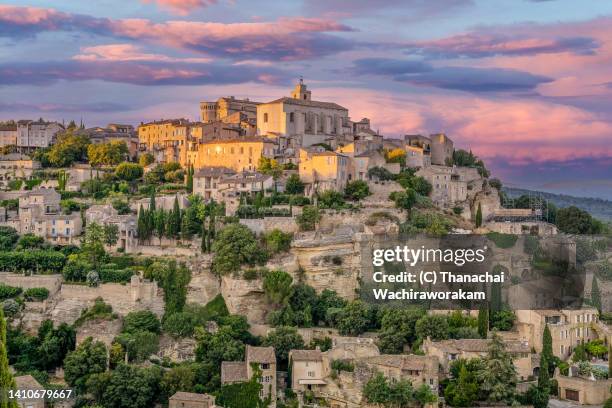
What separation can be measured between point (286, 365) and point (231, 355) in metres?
2.24

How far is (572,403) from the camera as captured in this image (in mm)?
35781

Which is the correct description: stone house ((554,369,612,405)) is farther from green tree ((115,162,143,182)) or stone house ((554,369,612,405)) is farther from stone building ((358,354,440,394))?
green tree ((115,162,143,182))

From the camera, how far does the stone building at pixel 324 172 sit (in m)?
47.3

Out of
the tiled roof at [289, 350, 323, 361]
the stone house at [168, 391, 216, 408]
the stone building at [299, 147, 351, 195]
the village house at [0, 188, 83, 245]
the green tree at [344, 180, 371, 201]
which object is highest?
the stone building at [299, 147, 351, 195]

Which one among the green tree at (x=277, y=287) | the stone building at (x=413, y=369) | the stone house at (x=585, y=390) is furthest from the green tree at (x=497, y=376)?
the green tree at (x=277, y=287)

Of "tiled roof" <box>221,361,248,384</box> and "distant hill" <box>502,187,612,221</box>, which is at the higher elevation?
"distant hill" <box>502,187,612,221</box>

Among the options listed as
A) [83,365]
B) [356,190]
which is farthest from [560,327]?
[83,365]

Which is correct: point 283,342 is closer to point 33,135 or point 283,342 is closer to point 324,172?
point 324,172

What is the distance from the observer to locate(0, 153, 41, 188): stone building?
2164 inches

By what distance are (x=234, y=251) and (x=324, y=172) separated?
860cm

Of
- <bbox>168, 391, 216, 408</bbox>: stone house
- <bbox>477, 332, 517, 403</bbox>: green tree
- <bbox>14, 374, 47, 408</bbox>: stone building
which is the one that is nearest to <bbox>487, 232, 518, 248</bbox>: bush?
<bbox>477, 332, 517, 403</bbox>: green tree

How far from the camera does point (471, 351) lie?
117 ft

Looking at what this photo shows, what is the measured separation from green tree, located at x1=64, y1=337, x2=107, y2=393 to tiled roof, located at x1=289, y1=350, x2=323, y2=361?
22.8 feet

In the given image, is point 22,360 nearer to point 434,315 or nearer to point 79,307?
point 79,307
